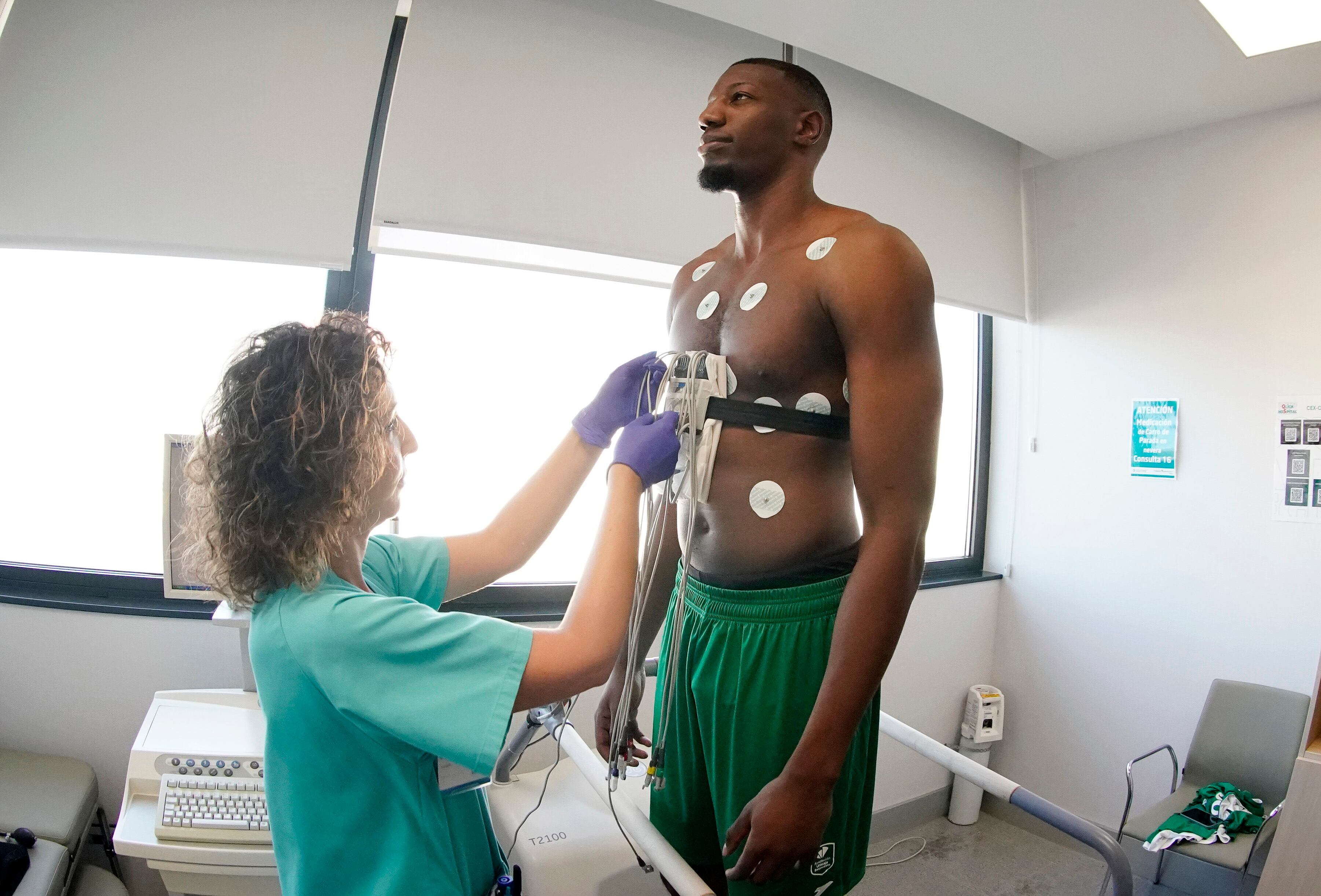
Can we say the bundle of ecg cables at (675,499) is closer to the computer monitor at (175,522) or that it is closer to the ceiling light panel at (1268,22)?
the computer monitor at (175,522)

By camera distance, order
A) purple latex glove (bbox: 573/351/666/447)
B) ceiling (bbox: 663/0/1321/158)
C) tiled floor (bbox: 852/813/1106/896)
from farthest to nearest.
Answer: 1. tiled floor (bbox: 852/813/1106/896)
2. ceiling (bbox: 663/0/1321/158)
3. purple latex glove (bbox: 573/351/666/447)

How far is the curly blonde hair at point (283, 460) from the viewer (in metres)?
0.87

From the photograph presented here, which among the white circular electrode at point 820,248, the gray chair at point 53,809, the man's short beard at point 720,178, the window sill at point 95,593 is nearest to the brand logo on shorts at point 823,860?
the white circular electrode at point 820,248

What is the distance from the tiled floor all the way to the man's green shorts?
1990 mm

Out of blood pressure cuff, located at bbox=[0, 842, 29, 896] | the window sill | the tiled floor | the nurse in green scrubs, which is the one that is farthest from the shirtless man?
the tiled floor

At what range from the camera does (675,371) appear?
1082 mm

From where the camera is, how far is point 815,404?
3.33 feet

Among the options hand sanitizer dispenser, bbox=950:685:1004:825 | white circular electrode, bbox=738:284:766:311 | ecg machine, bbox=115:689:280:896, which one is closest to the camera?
white circular electrode, bbox=738:284:766:311

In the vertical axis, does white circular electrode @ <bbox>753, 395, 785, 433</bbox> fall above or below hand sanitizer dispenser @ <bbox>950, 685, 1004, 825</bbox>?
above

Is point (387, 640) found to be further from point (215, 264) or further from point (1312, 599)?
point (1312, 599)

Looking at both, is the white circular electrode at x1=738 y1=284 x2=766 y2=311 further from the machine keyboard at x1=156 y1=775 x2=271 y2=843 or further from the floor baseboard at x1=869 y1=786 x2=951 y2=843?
the floor baseboard at x1=869 y1=786 x2=951 y2=843

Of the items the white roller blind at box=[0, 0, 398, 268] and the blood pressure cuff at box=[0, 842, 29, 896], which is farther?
the white roller blind at box=[0, 0, 398, 268]

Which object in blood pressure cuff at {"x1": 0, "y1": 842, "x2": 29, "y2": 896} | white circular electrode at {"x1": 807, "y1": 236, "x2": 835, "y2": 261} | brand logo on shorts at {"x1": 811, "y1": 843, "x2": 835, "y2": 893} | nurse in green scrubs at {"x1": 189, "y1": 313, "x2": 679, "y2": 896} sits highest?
white circular electrode at {"x1": 807, "y1": 236, "x2": 835, "y2": 261}

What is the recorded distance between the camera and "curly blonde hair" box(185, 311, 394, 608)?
0.87 m
